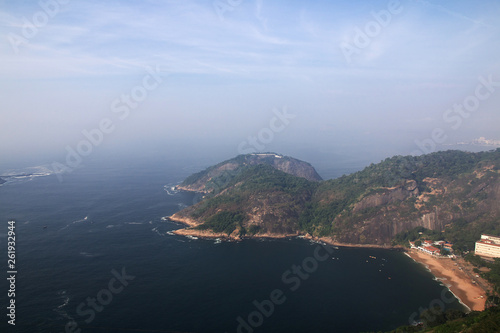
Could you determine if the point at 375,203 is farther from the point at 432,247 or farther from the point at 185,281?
the point at 185,281

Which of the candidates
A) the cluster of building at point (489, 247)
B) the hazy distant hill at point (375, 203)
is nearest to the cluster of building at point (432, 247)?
the hazy distant hill at point (375, 203)

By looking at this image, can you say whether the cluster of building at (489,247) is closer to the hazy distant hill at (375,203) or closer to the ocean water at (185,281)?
the hazy distant hill at (375,203)

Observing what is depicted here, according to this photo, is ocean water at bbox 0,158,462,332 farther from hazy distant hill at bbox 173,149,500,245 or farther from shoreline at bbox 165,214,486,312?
hazy distant hill at bbox 173,149,500,245

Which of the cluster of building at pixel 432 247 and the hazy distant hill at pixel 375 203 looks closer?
the cluster of building at pixel 432 247

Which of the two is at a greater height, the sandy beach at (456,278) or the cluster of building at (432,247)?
the cluster of building at (432,247)

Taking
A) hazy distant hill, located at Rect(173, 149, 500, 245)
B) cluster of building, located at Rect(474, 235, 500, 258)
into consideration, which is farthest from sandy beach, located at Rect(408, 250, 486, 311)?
hazy distant hill, located at Rect(173, 149, 500, 245)

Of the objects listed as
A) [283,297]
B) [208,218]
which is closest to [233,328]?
[283,297]

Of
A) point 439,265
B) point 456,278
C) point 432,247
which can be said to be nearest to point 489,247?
point 432,247
